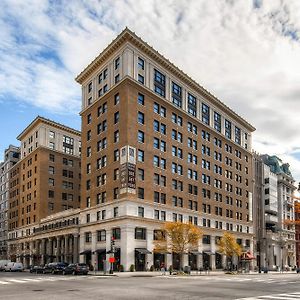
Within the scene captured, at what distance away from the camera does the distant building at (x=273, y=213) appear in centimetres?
10769

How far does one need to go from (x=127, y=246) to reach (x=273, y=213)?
68.6 metres

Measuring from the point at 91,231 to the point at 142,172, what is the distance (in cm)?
1428

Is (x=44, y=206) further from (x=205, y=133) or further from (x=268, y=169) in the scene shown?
(x=268, y=169)

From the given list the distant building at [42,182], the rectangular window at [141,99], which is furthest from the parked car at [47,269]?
the rectangular window at [141,99]

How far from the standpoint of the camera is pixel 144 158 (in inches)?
2660

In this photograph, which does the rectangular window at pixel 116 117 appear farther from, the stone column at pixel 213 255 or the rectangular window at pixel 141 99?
the stone column at pixel 213 255

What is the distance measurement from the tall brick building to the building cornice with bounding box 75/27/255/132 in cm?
19

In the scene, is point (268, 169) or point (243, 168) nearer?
point (243, 168)

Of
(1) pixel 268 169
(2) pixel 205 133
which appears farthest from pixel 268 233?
(2) pixel 205 133

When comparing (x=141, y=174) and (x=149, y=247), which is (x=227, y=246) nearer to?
→ (x=149, y=247)

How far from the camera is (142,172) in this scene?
66.9 m

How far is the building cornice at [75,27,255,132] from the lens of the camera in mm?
68750

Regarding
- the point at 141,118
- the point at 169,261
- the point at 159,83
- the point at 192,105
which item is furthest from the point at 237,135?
the point at 169,261

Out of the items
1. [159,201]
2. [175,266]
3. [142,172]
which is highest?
[142,172]
